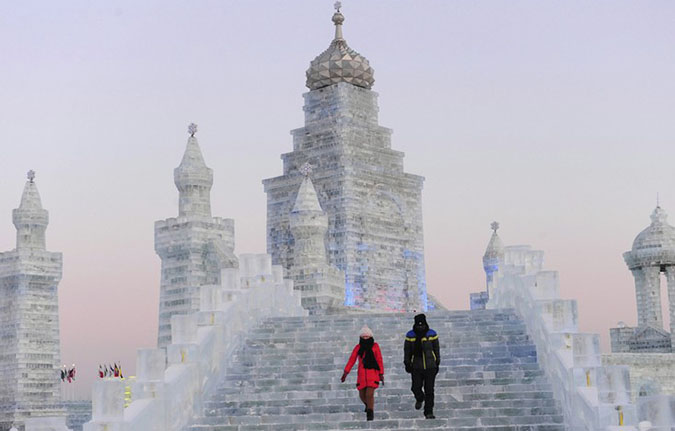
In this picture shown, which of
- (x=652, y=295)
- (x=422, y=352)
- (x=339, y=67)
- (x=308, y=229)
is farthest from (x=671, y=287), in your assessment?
(x=422, y=352)

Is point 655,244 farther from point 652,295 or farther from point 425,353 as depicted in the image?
point 425,353

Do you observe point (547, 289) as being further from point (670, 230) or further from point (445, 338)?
point (670, 230)

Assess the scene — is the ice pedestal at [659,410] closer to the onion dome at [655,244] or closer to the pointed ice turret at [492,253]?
the pointed ice turret at [492,253]

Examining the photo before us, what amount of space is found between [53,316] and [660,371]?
91.4 feet

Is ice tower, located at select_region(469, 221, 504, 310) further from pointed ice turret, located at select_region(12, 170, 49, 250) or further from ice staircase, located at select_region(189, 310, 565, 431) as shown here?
ice staircase, located at select_region(189, 310, 565, 431)

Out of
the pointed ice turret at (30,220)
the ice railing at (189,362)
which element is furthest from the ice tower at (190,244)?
the ice railing at (189,362)

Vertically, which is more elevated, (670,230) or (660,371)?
(670,230)

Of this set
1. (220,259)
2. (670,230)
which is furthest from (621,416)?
(670,230)

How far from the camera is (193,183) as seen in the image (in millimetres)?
48000

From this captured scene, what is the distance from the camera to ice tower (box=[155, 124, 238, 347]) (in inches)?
1870

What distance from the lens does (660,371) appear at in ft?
175

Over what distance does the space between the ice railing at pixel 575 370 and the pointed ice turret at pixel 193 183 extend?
27388 millimetres

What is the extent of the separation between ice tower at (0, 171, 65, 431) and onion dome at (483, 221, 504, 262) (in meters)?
22.3

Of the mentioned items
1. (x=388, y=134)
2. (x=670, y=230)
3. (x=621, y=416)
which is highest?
(x=388, y=134)
